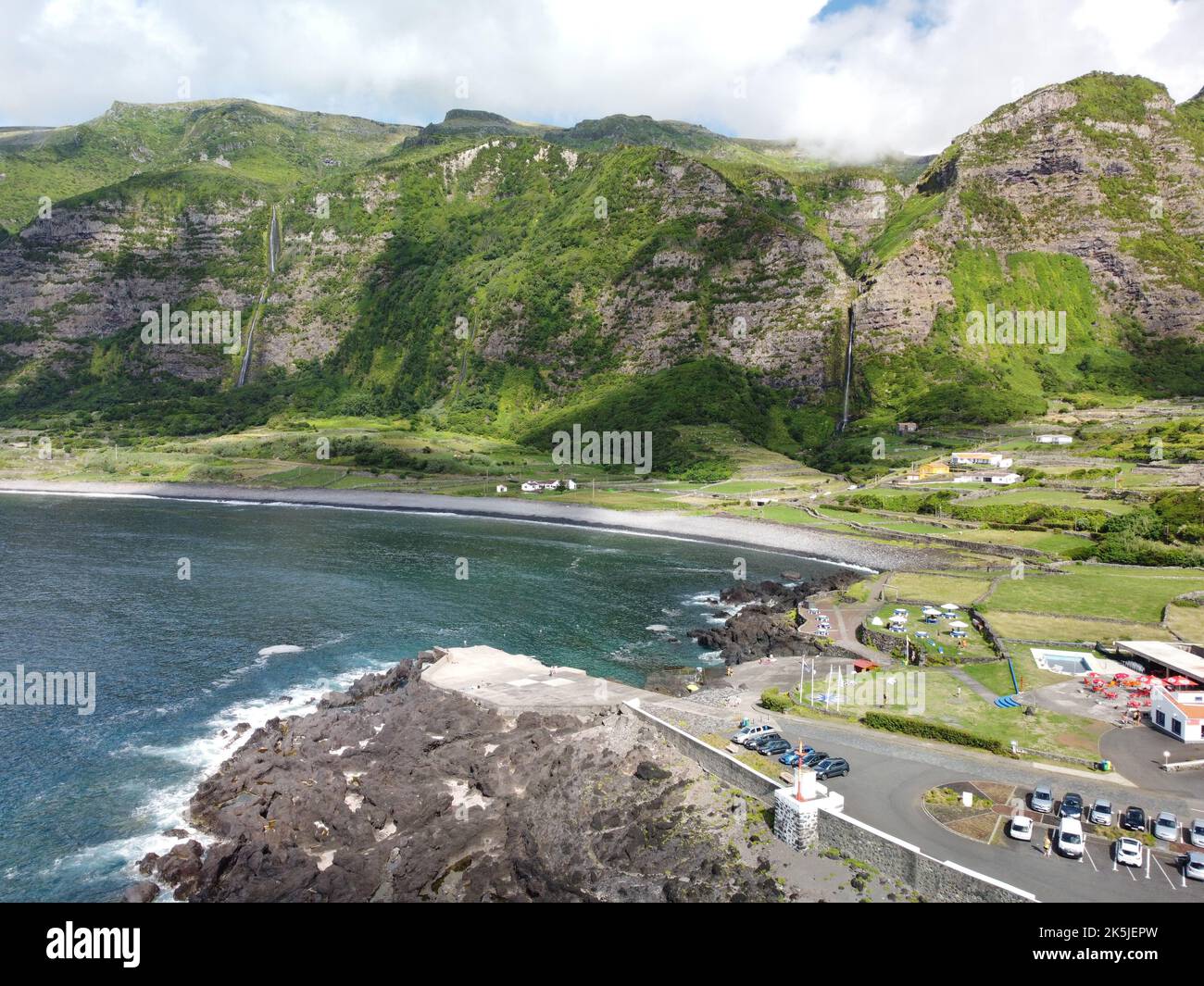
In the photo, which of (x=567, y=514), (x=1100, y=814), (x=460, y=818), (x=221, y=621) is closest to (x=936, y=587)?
(x=1100, y=814)

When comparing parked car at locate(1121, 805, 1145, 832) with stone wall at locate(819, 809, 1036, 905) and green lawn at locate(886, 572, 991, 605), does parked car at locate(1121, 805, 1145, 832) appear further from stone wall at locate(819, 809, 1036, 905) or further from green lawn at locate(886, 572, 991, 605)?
green lawn at locate(886, 572, 991, 605)

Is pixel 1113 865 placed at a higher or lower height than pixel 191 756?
higher

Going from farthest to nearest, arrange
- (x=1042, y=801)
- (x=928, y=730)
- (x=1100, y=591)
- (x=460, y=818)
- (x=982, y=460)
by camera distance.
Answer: (x=982, y=460), (x=1100, y=591), (x=928, y=730), (x=460, y=818), (x=1042, y=801)

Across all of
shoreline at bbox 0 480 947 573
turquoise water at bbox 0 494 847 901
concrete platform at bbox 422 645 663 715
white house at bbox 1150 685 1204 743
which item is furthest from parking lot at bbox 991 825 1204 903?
shoreline at bbox 0 480 947 573

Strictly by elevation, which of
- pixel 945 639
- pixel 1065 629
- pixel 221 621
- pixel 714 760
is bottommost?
pixel 221 621

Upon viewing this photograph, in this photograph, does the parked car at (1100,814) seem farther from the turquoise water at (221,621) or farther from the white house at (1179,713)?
the turquoise water at (221,621)

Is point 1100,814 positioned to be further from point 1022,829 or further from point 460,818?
point 460,818

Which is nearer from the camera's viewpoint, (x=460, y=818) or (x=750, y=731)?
(x=460, y=818)

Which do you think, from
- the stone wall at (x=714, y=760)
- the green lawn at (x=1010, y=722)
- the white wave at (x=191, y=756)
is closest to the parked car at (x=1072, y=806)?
the green lawn at (x=1010, y=722)
